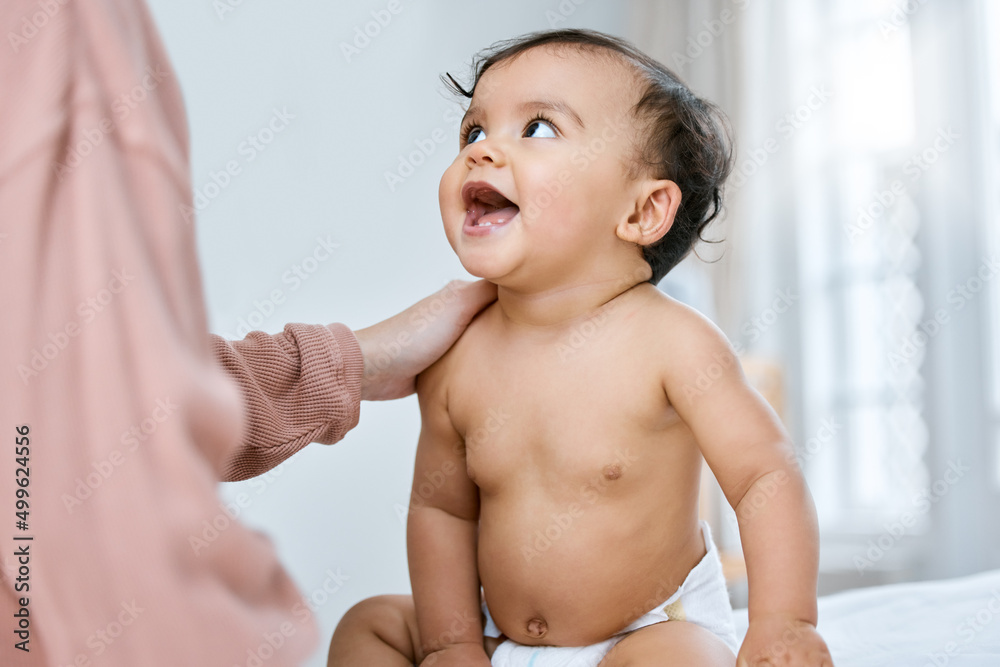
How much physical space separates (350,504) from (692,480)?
5.15ft

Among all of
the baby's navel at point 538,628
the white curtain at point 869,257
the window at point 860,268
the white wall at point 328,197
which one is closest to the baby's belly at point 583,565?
the baby's navel at point 538,628

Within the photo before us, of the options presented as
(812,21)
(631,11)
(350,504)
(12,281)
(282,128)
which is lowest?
(350,504)

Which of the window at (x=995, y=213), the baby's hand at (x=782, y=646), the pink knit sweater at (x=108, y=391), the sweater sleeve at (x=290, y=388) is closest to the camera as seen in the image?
the pink knit sweater at (x=108, y=391)

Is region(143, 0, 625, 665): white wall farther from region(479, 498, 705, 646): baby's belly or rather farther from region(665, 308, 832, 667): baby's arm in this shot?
region(665, 308, 832, 667): baby's arm

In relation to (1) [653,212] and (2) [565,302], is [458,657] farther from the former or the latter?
(1) [653,212]

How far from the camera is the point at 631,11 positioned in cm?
323

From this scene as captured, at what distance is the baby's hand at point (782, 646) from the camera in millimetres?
621

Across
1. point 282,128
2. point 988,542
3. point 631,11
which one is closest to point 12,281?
point 282,128

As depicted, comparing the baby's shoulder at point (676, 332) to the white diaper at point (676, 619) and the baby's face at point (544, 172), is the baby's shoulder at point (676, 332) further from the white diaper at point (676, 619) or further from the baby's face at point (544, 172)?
the white diaper at point (676, 619)

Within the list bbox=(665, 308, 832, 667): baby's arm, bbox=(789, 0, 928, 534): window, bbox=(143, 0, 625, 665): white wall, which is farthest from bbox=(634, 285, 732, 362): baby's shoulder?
bbox=(789, 0, 928, 534): window

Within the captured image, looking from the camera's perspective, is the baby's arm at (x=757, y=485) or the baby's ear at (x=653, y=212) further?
the baby's ear at (x=653, y=212)

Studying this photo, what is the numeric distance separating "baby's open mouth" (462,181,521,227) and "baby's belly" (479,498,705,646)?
281mm

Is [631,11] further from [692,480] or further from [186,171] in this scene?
[186,171]

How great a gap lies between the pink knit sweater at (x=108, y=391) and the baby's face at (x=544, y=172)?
1.19 ft
